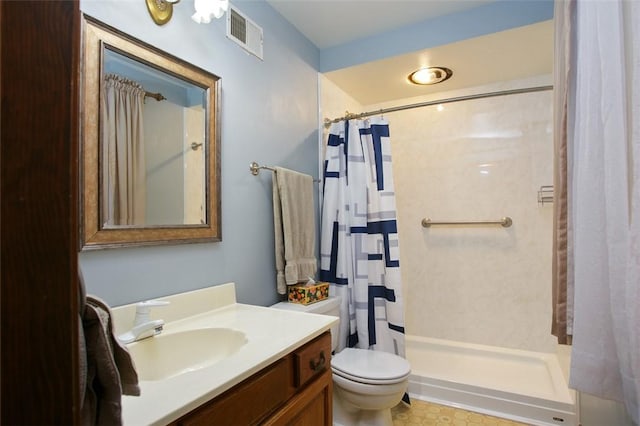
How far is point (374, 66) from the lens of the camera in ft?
7.37

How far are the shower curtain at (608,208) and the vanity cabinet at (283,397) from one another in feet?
2.41

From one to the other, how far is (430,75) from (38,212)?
2.55m

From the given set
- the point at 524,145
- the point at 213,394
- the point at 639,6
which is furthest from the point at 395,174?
the point at 213,394

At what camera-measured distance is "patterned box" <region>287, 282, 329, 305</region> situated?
5.82 ft

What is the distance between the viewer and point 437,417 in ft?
6.26

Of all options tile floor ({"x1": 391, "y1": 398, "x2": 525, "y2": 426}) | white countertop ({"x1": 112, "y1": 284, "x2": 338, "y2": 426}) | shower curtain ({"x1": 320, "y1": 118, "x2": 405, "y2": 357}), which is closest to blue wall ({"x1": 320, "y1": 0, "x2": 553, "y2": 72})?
shower curtain ({"x1": 320, "y1": 118, "x2": 405, "y2": 357})

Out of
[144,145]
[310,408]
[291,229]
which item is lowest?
[310,408]

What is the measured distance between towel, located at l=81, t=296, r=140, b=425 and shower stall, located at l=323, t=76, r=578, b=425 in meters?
2.06

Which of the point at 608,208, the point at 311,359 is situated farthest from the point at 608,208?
the point at 311,359

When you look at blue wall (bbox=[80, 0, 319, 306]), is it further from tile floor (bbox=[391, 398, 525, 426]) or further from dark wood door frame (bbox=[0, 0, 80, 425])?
tile floor (bbox=[391, 398, 525, 426])

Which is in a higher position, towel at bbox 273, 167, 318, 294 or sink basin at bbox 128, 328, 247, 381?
towel at bbox 273, 167, 318, 294

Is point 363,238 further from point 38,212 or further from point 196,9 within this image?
point 38,212

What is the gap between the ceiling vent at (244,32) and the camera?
5.19 feet

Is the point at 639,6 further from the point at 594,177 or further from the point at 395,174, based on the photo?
the point at 395,174
